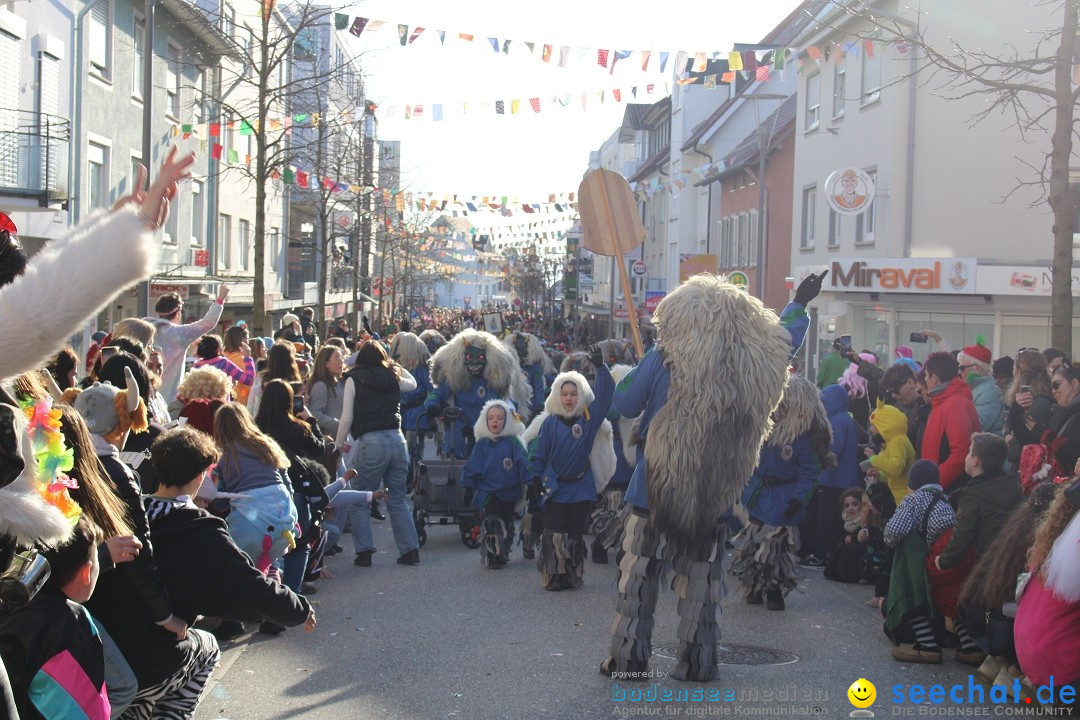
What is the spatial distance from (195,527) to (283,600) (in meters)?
0.42

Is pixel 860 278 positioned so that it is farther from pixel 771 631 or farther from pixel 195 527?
pixel 195 527

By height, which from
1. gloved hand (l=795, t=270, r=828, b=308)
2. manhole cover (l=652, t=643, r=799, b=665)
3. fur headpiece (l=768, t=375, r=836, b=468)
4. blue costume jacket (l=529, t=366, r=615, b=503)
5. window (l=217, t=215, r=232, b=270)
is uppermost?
window (l=217, t=215, r=232, b=270)

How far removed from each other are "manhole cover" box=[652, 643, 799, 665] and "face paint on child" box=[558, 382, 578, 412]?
243cm

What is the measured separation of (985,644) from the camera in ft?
20.5

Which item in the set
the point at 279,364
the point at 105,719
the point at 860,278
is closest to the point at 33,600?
the point at 105,719

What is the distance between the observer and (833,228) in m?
25.9

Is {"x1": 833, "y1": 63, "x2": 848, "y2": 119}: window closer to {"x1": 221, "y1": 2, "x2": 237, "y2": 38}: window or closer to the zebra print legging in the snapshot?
{"x1": 221, "y1": 2, "x2": 237, "y2": 38}: window

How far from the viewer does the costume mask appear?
11609mm

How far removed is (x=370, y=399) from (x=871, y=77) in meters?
17.3

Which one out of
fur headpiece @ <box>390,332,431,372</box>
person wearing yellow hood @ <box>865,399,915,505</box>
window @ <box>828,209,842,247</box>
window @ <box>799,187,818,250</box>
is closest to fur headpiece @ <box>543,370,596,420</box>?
person wearing yellow hood @ <box>865,399,915,505</box>

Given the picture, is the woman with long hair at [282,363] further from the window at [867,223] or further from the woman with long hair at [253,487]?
the window at [867,223]

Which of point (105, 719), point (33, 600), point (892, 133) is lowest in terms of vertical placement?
point (105, 719)

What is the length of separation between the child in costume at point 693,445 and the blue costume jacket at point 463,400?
19.0ft

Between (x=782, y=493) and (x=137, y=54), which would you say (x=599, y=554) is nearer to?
(x=782, y=493)
